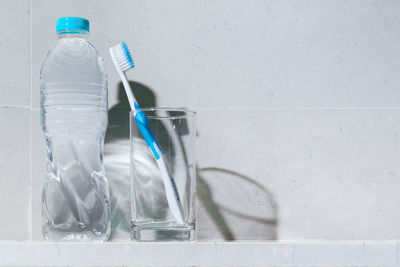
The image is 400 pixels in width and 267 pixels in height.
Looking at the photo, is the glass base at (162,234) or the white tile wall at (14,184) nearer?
the glass base at (162,234)

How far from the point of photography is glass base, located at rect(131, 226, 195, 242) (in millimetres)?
536

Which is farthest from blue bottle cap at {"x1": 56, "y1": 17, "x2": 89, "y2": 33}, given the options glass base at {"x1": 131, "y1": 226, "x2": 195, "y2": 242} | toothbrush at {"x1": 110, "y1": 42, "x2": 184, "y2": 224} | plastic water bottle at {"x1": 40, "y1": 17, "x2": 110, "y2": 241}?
glass base at {"x1": 131, "y1": 226, "x2": 195, "y2": 242}

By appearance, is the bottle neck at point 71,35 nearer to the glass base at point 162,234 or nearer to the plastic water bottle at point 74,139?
the plastic water bottle at point 74,139

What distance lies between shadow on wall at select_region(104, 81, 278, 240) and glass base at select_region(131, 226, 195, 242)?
0.32 ft

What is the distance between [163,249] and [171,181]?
0.08m

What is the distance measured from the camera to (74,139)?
0.60m

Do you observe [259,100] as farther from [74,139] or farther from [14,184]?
[14,184]

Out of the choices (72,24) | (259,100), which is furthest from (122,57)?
(259,100)

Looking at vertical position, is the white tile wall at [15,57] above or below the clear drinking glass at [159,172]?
above

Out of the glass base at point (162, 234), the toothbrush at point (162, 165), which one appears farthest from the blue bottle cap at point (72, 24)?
the glass base at point (162, 234)

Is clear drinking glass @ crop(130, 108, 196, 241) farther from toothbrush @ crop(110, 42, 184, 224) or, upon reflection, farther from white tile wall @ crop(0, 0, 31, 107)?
white tile wall @ crop(0, 0, 31, 107)

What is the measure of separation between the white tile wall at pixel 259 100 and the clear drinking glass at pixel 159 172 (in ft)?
0.28

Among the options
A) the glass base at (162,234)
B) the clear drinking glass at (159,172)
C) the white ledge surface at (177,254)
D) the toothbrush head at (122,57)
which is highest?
the toothbrush head at (122,57)

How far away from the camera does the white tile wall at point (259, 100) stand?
0.65 metres
